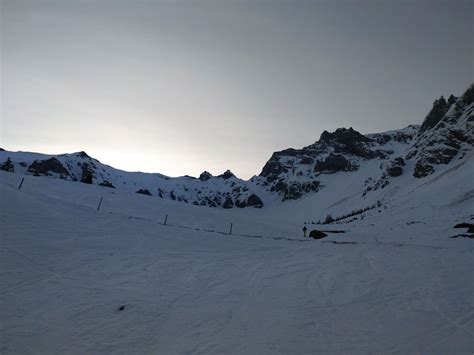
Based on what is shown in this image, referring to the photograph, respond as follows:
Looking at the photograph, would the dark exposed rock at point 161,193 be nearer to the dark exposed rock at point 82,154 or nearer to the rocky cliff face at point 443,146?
the dark exposed rock at point 82,154

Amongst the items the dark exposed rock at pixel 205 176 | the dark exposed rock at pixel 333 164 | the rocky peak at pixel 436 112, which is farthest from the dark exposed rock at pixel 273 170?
the rocky peak at pixel 436 112

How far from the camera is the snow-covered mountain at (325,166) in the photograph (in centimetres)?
5828

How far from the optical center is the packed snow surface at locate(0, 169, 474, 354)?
604cm

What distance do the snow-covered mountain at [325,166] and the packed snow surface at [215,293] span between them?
3729cm

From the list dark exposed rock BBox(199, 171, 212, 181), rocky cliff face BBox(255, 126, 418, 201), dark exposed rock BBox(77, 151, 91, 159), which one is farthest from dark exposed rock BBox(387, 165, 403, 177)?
dark exposed rock BBox(77, 151, 91, 159)

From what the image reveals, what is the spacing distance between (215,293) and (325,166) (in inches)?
4851

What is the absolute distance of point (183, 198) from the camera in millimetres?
150375

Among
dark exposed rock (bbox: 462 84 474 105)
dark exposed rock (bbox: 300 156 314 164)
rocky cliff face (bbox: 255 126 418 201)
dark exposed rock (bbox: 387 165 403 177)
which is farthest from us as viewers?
dark exposed rock (bbox: 300 156 314 164)

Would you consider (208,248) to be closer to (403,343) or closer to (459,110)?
(403,343)

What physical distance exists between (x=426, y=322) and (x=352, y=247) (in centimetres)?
1148

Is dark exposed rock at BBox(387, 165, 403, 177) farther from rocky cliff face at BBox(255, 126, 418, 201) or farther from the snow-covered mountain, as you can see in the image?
rocky cliff face at BBox(255, 126, 418, 201)

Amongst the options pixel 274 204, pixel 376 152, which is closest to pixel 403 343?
pixel 274 204

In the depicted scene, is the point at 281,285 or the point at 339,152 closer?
the point at 281,285

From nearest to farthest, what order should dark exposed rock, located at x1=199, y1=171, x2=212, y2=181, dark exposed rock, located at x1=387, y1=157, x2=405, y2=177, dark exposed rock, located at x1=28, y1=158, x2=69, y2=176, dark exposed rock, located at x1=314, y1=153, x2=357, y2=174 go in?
dark exposed rock, located at x1=387, y1=157, x2=405, y2=177
dark exposed rock, located at x1=28, y1=158, x2=69, y2=176
dark exposed rock, located at x1=314, y1=153, x2=357, y2=174
dark exposed rock, located at x1=199, y1=171, x2=212, y2=181
